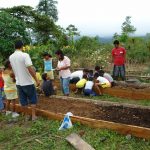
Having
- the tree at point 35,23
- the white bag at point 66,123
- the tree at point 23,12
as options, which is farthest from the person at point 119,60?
the tree at point 23,12

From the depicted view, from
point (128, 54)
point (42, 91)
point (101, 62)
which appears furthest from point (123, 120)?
point (128, 54)

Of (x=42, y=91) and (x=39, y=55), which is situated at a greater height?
(x=39, y=55)

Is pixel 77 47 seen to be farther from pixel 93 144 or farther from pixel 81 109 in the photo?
pixel 93 144

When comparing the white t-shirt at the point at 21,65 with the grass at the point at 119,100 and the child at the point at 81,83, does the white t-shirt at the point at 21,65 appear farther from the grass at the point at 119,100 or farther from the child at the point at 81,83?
the child at the point at 81,83

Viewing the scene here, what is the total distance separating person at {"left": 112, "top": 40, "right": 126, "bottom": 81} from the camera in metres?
11.7

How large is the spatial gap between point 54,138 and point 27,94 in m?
1.39

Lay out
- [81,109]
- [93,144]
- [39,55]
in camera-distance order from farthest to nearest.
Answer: [39,55] → [81,109] → [93,144]

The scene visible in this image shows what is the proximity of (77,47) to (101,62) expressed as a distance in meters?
3.52

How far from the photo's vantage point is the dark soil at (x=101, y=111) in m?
7.21

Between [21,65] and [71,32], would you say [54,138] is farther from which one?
[71,32]

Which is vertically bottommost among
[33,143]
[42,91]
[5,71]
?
[33,143]

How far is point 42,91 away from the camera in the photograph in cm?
1016

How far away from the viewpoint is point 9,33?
17.5m

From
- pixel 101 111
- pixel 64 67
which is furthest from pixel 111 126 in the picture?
pixel 64 67
